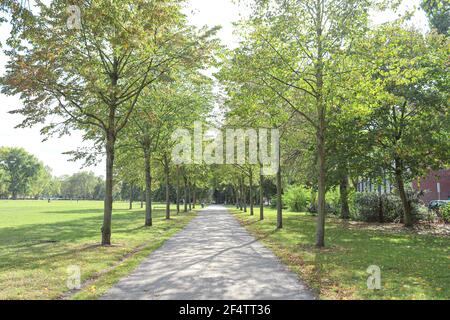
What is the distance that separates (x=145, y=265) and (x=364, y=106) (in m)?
8.50

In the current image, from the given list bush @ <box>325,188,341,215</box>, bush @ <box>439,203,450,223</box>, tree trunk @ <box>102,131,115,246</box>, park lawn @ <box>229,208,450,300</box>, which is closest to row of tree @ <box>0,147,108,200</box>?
bush @ <box>325,188,341,215</box>

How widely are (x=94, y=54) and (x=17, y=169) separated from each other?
4819 inches

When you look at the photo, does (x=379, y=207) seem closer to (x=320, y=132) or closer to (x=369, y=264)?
(x=320, y=132)

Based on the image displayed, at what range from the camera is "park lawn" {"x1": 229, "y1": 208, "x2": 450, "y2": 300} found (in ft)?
22.8

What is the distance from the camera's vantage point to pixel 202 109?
24.6 meters

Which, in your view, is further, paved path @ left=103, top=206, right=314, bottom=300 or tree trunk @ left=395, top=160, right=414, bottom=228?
tree trunk @ left=395, top=160, right=414, bottom=228

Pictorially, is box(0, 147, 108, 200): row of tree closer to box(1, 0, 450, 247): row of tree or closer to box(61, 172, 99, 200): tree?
box(61, 172, 99, 200): tree

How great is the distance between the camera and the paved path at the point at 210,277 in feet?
21.4

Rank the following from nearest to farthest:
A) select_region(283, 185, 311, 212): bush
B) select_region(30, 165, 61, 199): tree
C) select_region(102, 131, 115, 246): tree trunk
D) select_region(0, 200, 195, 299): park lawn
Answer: select_region(0, 200, 195, 299): park lawn
select_region(102, 131, 115, 246): tree trunk
select_region(283, 185, 311, 212): bush
select_region(30, 165, 61, 199): tree

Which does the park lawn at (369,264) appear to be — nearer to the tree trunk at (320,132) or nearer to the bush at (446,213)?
the tree trunk at (320,132)

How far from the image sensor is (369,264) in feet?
32.5

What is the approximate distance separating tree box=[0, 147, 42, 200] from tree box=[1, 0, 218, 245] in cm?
11959
